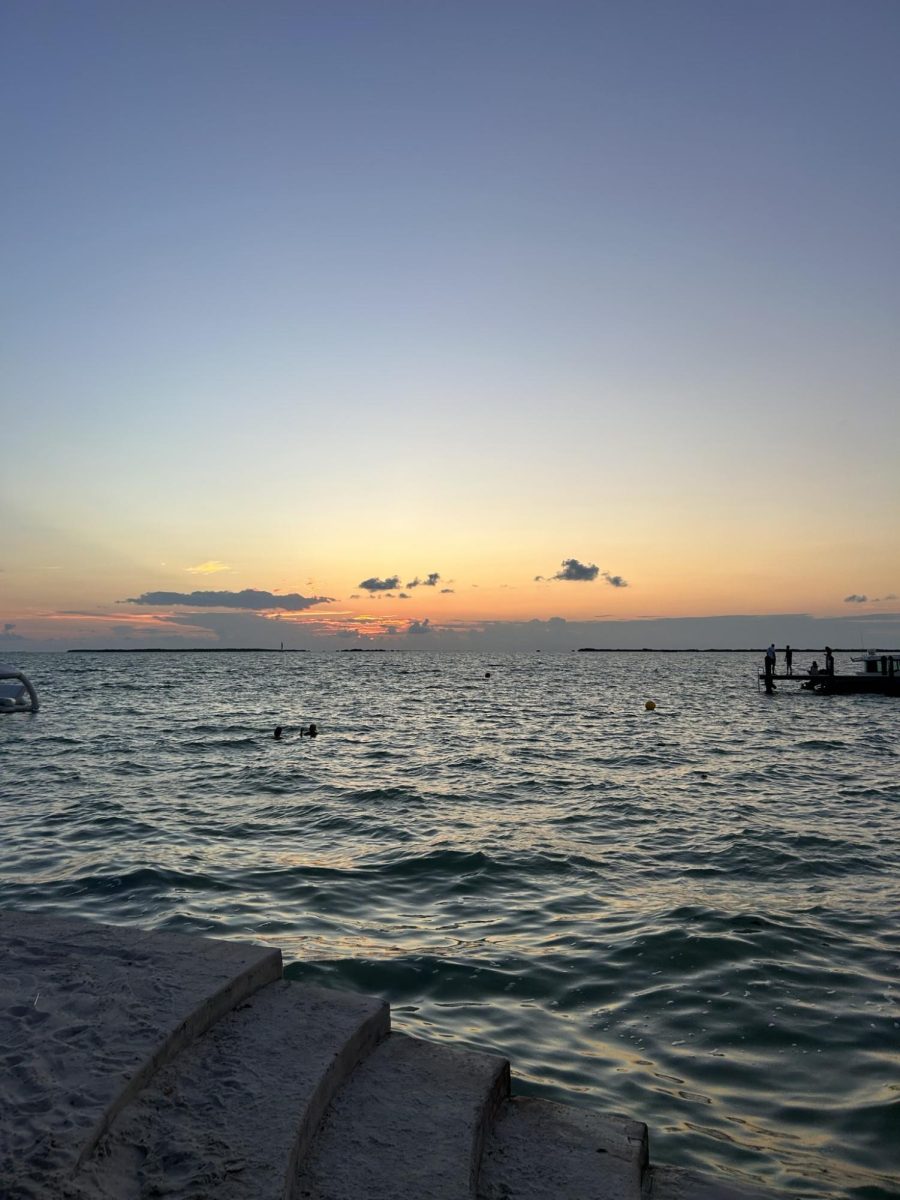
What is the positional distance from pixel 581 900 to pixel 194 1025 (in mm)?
6538

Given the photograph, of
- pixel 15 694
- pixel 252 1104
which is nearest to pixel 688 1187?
pixel 252 1104

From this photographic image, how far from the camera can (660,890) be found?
10.3 metres

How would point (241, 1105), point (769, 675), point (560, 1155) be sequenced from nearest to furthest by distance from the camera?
point (241, 1105) → point (560, 1155) → point (769, 675)

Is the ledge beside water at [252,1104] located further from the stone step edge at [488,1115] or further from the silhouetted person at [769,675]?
the silhouetted person at [769,675]

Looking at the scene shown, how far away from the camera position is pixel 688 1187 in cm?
408

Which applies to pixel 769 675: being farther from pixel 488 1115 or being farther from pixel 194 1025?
pixel 194 1025

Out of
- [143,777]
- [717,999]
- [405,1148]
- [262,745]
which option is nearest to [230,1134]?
[405,1148]

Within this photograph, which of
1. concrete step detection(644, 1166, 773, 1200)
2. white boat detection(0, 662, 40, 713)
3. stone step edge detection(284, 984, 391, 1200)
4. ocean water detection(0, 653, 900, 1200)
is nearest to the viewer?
stone step edge detection(284, 984, 391, 1200)

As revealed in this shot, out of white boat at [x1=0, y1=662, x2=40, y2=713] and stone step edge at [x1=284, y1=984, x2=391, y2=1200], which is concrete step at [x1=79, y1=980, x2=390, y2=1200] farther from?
white boat at [x1=0, y1=662, x2=40, y2=713]

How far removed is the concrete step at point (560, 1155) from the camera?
371 cm

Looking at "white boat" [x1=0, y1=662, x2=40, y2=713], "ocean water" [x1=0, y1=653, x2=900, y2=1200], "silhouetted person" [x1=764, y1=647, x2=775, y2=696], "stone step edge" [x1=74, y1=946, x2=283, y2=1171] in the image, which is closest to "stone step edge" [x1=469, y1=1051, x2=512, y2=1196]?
"ocean water" [x1=0, y1=653, x2=900, y2=1200]

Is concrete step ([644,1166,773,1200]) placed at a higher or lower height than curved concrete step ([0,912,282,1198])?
lower

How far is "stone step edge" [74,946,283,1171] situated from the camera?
3.46 metres

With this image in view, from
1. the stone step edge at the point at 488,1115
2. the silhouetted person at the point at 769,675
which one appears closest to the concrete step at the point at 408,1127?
the stone step edge at the point at 488,1115
